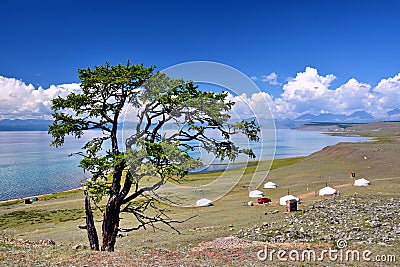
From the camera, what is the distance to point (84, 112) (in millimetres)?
17438

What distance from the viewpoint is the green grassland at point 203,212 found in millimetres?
19516

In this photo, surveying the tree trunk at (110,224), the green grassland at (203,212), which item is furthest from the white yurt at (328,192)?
the tree trunk at (110,224)

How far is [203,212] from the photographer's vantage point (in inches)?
1799

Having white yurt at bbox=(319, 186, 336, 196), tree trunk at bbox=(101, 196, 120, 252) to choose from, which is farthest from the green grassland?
white yurt at bbox=(319, 186, 336, 196)

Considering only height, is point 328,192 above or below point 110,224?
below

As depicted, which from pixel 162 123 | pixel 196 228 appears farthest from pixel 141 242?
pixel 162 123

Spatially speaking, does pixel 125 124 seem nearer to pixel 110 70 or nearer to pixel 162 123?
pixel 162 123

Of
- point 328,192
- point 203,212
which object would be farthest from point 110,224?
point 328,192

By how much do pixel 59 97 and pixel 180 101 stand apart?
23.2 ft

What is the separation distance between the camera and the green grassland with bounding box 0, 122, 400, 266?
19.5 m

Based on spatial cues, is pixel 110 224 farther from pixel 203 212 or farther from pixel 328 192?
pixel 328 192

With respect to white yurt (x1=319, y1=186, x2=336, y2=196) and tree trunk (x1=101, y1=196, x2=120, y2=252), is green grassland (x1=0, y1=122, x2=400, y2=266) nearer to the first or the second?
tree trunk (x1=101, y1=196, x2=120, y2=252)

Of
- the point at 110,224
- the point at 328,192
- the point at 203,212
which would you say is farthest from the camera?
the point at 328,192

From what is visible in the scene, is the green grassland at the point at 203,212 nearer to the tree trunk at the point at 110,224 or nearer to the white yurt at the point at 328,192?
the tree trunk at the point at 110,224
